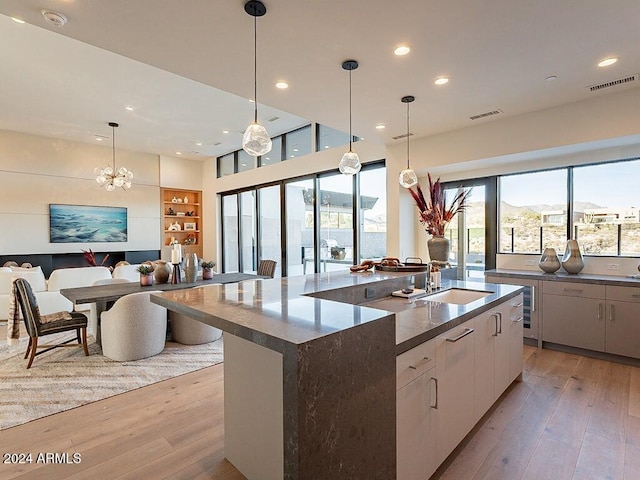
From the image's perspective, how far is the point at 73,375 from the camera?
3.36 meters

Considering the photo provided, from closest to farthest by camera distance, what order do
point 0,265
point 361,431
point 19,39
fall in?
point 361,431
point 19,39
point 0,265

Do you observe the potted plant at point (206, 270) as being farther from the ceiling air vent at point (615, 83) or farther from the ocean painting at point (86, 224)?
the ceiling air vent at point (615, 83)

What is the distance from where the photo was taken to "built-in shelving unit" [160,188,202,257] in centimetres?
916

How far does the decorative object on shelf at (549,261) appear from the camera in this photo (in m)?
4.23

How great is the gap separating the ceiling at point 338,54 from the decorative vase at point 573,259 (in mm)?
1728

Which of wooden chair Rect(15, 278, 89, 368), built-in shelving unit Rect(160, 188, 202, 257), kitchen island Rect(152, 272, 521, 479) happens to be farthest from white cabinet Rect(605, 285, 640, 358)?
built-in shelving unit Rect(160, 188, 202, 257)

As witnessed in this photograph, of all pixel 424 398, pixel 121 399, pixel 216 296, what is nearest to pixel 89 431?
pixel 121 399

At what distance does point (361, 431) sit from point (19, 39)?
16.2 feet

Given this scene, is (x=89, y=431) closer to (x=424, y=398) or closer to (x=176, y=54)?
(x=424, y=398)

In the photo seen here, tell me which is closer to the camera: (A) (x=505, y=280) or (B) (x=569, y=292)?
(B) (x=569, y=292)

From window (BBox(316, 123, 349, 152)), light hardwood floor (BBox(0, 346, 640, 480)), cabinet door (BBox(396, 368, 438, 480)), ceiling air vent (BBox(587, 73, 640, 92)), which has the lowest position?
light hardwood floor (BBox(0, 346, 640, 480))

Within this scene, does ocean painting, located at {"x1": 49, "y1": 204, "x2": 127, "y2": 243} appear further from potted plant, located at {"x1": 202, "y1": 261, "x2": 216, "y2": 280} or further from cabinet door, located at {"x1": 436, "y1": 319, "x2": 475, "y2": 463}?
cabinet door, located at {"x1": 436, "y1": 319, "x2": 475, "y2": 463}

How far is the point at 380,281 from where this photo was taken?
273 centimetres

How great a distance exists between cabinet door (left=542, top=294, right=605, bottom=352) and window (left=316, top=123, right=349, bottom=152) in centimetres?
400
